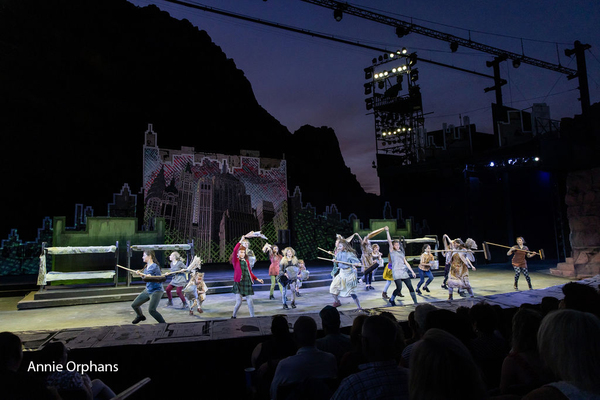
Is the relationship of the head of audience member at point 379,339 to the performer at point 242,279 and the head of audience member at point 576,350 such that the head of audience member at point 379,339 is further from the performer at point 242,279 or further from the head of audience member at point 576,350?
the performer at point 242,279

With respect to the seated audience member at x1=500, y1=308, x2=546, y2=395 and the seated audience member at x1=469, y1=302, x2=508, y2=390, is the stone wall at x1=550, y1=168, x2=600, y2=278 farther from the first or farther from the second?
the seated audience member at x1=500, y1=308, x2=546, y2=395

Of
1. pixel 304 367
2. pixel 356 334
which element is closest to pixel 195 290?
pixel 356 334

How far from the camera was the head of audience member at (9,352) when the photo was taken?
7.24 feet

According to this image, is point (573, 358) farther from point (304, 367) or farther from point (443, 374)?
point (304, 367)

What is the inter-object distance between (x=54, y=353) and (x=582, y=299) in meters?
4.72

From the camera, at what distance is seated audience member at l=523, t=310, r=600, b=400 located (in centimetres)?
128

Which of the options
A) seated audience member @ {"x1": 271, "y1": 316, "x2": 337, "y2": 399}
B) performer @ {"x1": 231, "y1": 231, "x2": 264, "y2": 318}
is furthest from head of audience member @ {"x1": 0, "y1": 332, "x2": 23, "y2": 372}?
performer @ {"x1": 231, "y1": 231, "x2": 264, "y2": 318}

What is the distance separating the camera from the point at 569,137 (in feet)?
47.1

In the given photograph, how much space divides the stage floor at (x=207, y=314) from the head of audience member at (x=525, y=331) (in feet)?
7.22

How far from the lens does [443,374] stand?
3.85 feet

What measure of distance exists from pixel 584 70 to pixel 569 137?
349cm

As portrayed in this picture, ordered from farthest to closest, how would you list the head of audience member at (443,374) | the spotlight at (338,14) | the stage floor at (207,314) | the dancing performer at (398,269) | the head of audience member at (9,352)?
the spotlight at (338,14) → the dancing performer at (398,269) → the stage floor at (207,314) → the head of audience member at (9,352) → the head of audience member at (443,374)

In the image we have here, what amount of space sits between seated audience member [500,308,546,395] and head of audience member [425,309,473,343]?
0.32m

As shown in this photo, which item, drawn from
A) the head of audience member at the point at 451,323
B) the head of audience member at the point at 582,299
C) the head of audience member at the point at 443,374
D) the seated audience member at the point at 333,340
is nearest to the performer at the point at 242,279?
the seated audience member at the point at 333,340
